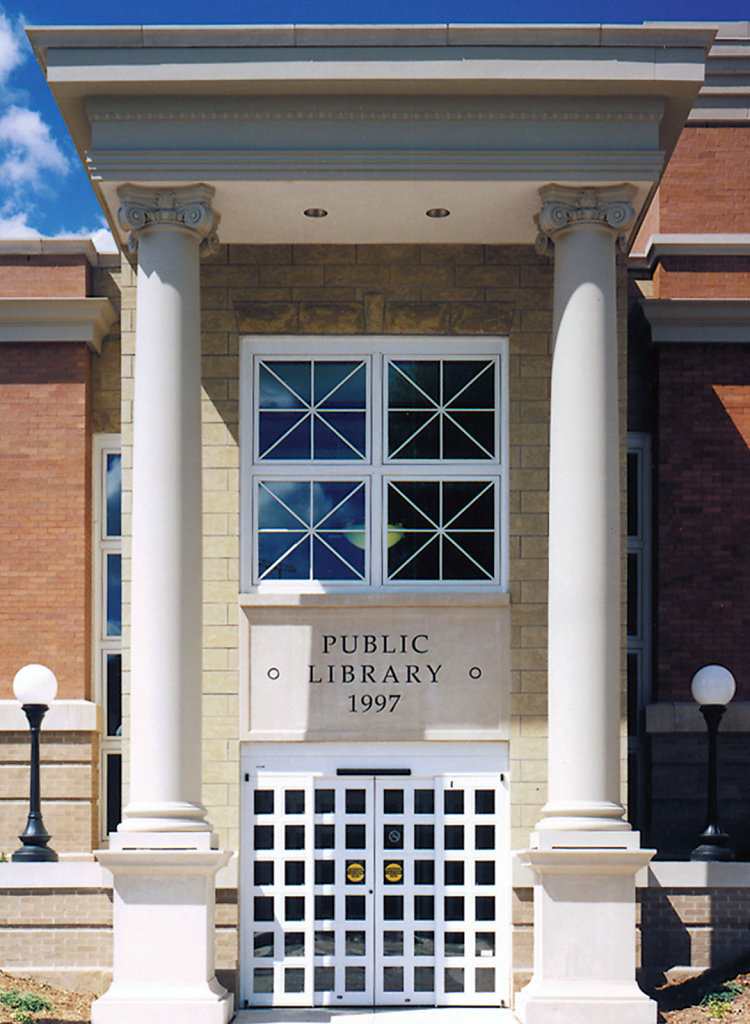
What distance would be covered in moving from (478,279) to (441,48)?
9.20 feet

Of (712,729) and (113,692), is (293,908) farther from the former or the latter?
(712,729)

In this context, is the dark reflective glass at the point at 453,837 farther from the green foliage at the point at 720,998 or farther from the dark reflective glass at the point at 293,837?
the green foliage at the point at 720,998

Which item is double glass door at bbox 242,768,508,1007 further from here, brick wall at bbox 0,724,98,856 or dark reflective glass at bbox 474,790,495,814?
brick wall at bbox 0,724,98,856

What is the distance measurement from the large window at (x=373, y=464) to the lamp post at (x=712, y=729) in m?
2.50

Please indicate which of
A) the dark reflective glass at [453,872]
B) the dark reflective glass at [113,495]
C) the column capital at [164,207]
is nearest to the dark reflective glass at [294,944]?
the dark reflective glass at [453,872]

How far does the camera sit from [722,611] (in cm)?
1599

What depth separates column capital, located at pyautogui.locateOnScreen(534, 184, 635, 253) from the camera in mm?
12789

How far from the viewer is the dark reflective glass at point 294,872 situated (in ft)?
45.4

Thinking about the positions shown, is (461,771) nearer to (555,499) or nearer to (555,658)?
(555,658)

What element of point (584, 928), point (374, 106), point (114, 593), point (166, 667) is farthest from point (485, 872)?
point (374, 106)

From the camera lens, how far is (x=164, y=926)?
12016 millimetres

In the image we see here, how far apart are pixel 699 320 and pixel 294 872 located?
809 centimetres

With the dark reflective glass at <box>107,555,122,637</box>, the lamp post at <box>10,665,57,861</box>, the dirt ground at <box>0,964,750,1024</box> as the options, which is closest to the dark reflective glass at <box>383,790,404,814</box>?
the dirt ground at <box>0,964,750,1024</box>

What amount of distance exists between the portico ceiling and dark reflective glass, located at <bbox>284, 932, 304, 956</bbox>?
752cm
